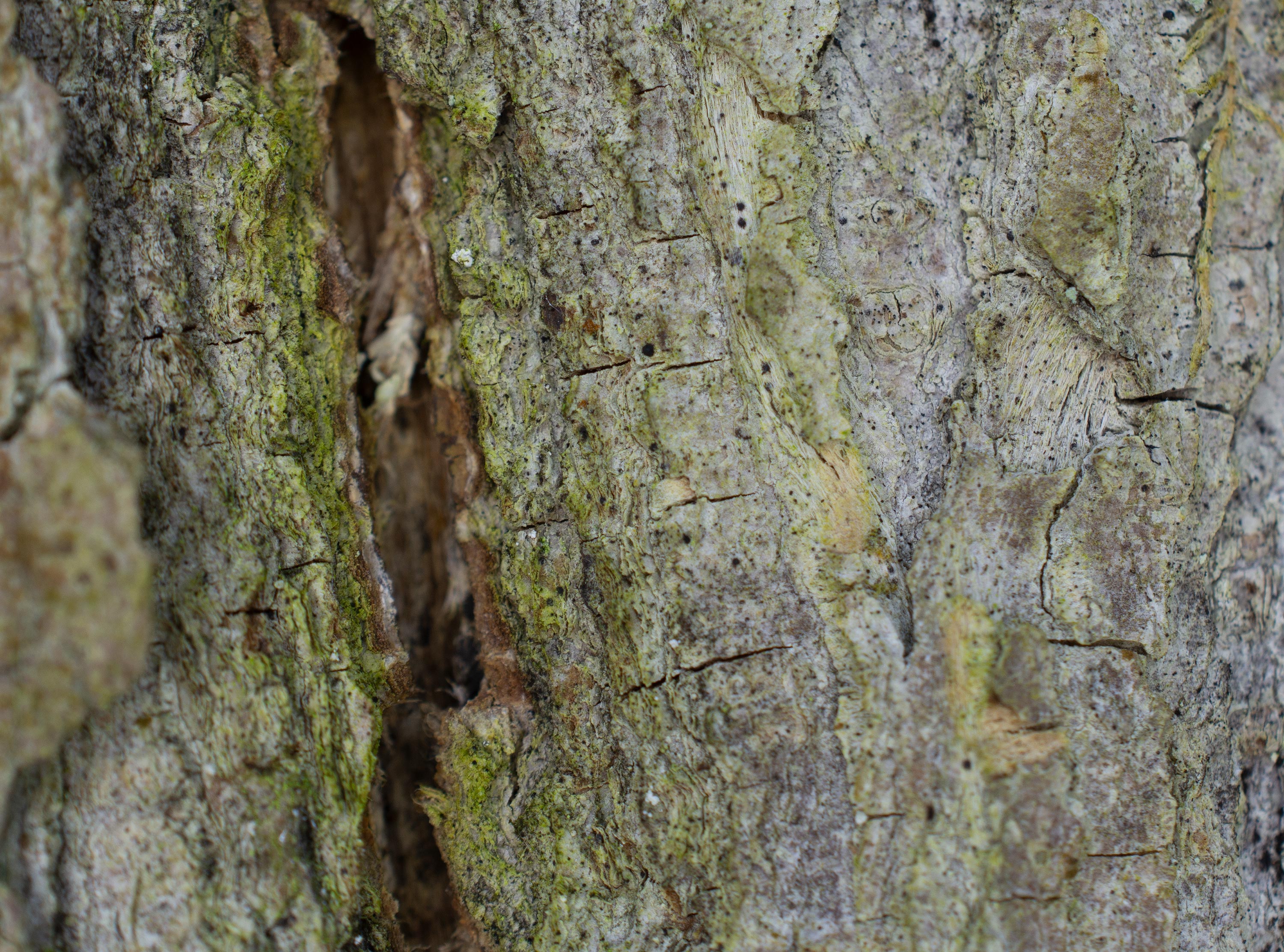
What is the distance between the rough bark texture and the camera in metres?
1.62

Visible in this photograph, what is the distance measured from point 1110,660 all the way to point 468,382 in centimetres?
142

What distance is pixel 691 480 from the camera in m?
1.69

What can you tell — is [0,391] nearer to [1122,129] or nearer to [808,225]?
[808,225]

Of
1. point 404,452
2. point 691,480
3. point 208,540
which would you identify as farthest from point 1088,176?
point 208,540

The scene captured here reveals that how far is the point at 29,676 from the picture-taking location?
141cm

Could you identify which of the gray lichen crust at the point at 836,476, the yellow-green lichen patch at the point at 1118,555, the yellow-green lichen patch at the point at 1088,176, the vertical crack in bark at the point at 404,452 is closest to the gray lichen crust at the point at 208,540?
the vertical crack in bark at the point at 404,452

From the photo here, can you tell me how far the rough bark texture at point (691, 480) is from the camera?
1616 mm

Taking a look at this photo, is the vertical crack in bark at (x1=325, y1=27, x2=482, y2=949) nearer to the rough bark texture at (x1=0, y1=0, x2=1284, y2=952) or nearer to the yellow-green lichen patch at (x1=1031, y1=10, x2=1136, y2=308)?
the rough bark texture at (x1=0, y1=0, x2=1284, y2=952)

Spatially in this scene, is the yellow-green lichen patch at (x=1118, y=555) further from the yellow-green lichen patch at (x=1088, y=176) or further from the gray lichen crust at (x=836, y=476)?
the yellow-green lichen patch at (x=1088, y=176)

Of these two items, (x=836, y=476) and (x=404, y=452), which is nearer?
(x=836, y=476)

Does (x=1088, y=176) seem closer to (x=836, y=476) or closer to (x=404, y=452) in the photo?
(x=836, y=476)

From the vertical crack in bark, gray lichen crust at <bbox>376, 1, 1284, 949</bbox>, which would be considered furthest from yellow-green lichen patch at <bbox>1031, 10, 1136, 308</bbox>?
the vertical crack in bark

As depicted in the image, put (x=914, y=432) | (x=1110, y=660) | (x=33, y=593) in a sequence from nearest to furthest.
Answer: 1. (x=33, y=593)
2. (x=1110, y=660)
3. (x=914, y=432)

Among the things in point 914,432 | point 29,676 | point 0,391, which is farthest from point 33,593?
point 914,432
